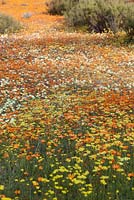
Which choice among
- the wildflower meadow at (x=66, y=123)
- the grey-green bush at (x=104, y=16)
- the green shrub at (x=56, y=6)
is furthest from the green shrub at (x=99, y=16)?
the green shrub at (x=56, y=6)

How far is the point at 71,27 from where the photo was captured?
2553 cm

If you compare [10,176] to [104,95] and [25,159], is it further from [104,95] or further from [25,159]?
[104,95]

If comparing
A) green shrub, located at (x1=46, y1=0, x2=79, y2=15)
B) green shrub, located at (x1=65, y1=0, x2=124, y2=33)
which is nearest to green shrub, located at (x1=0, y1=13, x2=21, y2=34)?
green shrub, located at (x1=65, y1=0, x2=124, y2=33)

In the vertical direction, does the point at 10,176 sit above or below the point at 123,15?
below

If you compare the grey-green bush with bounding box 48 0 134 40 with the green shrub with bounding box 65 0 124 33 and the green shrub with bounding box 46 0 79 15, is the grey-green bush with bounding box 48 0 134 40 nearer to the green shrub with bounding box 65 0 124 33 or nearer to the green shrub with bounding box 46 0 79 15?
the green shrub with bounding box 65 0 124 33

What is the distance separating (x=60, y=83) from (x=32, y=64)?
2.80 metres

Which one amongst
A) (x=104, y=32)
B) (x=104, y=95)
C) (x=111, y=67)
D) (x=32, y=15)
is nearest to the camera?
(x=104, y=95)

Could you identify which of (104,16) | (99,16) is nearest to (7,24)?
(99,16)

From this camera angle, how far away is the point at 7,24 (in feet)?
81.9

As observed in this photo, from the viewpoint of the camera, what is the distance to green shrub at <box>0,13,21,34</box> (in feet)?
79.6

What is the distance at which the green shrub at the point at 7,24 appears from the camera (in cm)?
2427

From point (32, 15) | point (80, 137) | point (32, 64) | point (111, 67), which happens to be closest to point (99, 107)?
point (80, 137)

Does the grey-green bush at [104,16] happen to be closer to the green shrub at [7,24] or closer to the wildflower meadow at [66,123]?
the wildflower meadow at [66,123]

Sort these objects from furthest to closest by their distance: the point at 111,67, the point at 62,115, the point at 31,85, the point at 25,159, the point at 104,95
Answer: the point at 111,67, the point at 31,85, the point at 104,95, the point at 62,115, the point at 25,159
